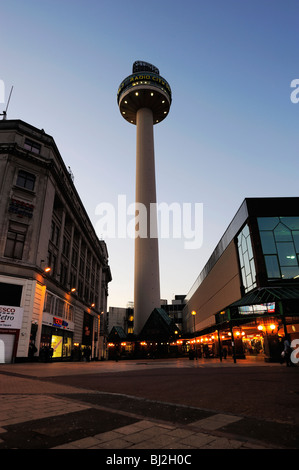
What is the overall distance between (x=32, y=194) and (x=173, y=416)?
3082 centimetres

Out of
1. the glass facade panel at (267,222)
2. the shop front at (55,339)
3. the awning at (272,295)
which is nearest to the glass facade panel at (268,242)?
the glass facade panel at (267,222)

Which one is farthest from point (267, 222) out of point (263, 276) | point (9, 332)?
point (9, 332)

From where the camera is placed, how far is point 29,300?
2825 centimetres

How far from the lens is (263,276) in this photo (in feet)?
96.0

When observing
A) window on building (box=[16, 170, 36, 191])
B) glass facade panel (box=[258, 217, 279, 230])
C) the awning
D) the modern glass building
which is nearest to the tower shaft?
the modern glass building

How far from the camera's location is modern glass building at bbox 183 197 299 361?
2516 centimetres

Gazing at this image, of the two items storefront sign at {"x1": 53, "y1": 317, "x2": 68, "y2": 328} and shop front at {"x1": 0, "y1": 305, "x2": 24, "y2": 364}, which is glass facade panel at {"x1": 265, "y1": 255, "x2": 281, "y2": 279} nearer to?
storefront sign at {"x1": 53, "y1": 317, "x2": 68, "y2": 328}

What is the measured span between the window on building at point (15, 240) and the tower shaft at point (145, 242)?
101 feet

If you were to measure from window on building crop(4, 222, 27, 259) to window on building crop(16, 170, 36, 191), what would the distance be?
4.79 metres

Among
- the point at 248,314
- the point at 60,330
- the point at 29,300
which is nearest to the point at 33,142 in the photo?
the point at 29,300

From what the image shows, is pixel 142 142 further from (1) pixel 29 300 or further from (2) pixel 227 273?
(1) pixel 29 300

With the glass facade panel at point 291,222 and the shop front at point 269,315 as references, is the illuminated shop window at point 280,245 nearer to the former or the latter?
the glass facade panel at point 291,222

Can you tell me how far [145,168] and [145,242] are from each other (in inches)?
681
